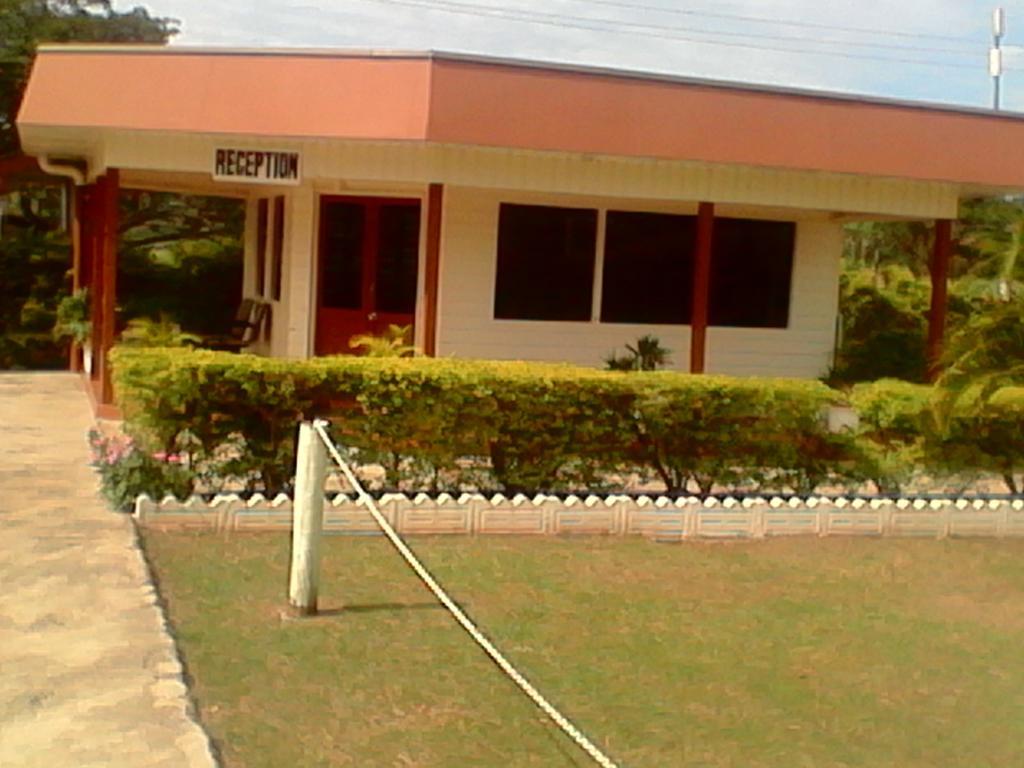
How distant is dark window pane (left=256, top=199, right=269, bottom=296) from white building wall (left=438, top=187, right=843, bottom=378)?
11.5ft

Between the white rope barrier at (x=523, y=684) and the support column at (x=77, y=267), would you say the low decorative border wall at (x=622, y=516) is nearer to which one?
the white rope barrier at (x=523, y=684)

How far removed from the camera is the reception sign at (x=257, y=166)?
41.2 feet

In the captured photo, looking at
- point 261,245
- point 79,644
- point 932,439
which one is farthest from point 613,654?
point 261,245

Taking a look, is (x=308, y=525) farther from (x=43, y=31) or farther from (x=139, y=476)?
(x=43, y=31)

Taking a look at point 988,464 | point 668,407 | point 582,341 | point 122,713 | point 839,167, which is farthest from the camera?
point 582,341

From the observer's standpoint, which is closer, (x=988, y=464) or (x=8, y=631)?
(x=8, y=631)

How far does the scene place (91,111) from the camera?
479 inches

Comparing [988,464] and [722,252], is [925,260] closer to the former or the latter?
[722,252]

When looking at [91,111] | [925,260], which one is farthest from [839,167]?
[925,260]

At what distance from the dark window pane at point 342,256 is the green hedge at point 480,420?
5.43 m

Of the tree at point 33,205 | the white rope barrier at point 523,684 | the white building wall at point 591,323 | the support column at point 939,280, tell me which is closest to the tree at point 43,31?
Result: the tree at point 33,205

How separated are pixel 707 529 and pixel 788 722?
3.70 m

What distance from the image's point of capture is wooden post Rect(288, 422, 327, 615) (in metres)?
6.39

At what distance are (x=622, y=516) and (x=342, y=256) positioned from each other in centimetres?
694
